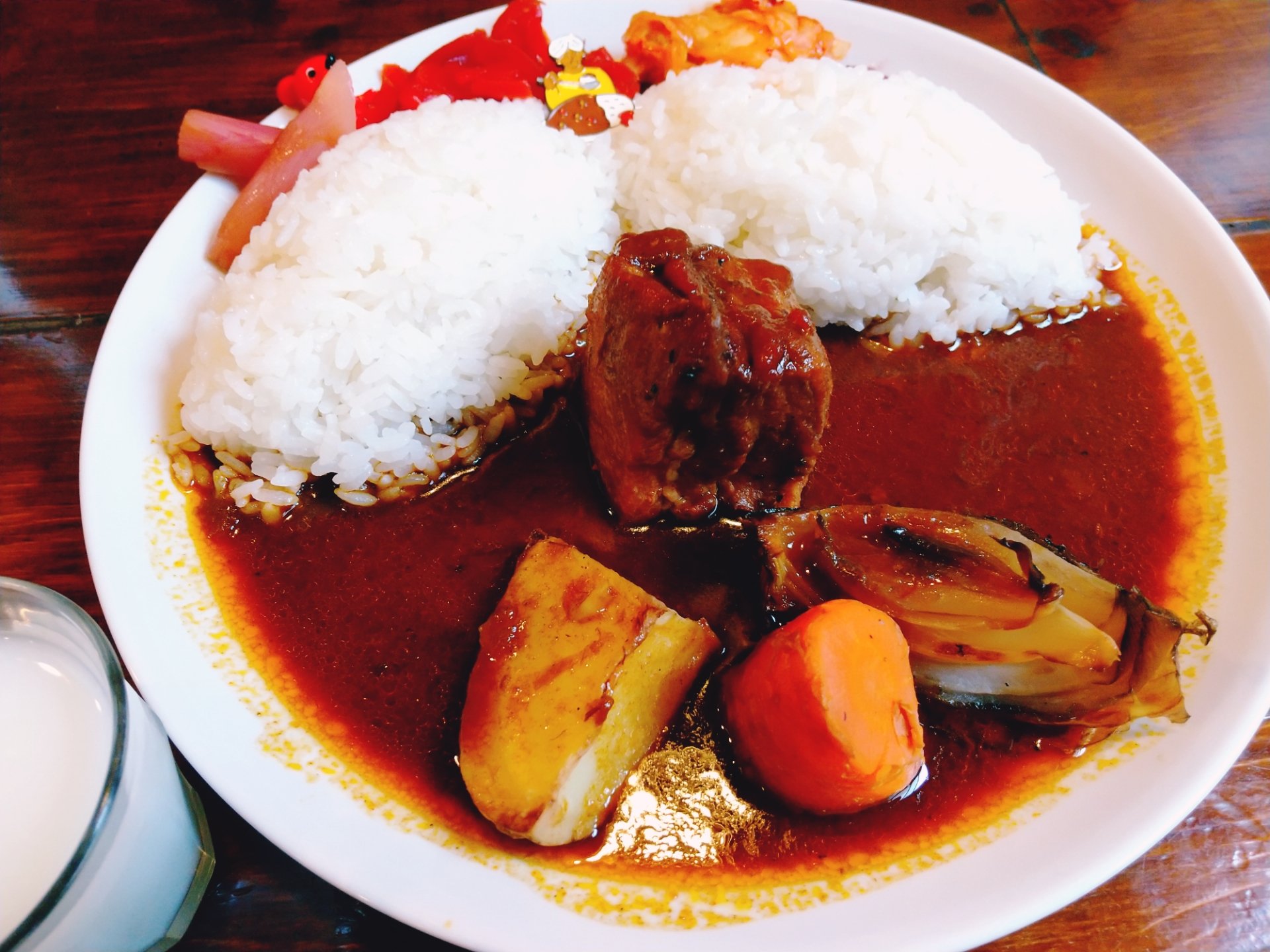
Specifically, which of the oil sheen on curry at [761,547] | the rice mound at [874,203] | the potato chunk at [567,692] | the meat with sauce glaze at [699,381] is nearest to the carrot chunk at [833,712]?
the oil sheen on curry at [761,547]

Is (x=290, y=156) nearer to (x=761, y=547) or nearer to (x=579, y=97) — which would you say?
(x=579, y=97)

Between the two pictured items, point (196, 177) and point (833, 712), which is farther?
point (196, 177)

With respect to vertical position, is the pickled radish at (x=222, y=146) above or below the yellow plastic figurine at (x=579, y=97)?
below

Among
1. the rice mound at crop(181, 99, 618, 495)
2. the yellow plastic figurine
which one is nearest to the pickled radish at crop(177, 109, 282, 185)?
the rice mound at crop(181, 99, 618, 495)

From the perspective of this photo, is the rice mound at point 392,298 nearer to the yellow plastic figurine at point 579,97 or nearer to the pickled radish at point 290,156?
the pickled radish at point 290,156

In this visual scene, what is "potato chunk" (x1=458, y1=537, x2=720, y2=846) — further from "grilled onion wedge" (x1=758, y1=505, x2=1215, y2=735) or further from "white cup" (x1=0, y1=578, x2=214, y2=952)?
"white cup" (x1=0, y1=578, x2=214, y2=952)

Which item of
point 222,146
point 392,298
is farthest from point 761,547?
point 222,146
